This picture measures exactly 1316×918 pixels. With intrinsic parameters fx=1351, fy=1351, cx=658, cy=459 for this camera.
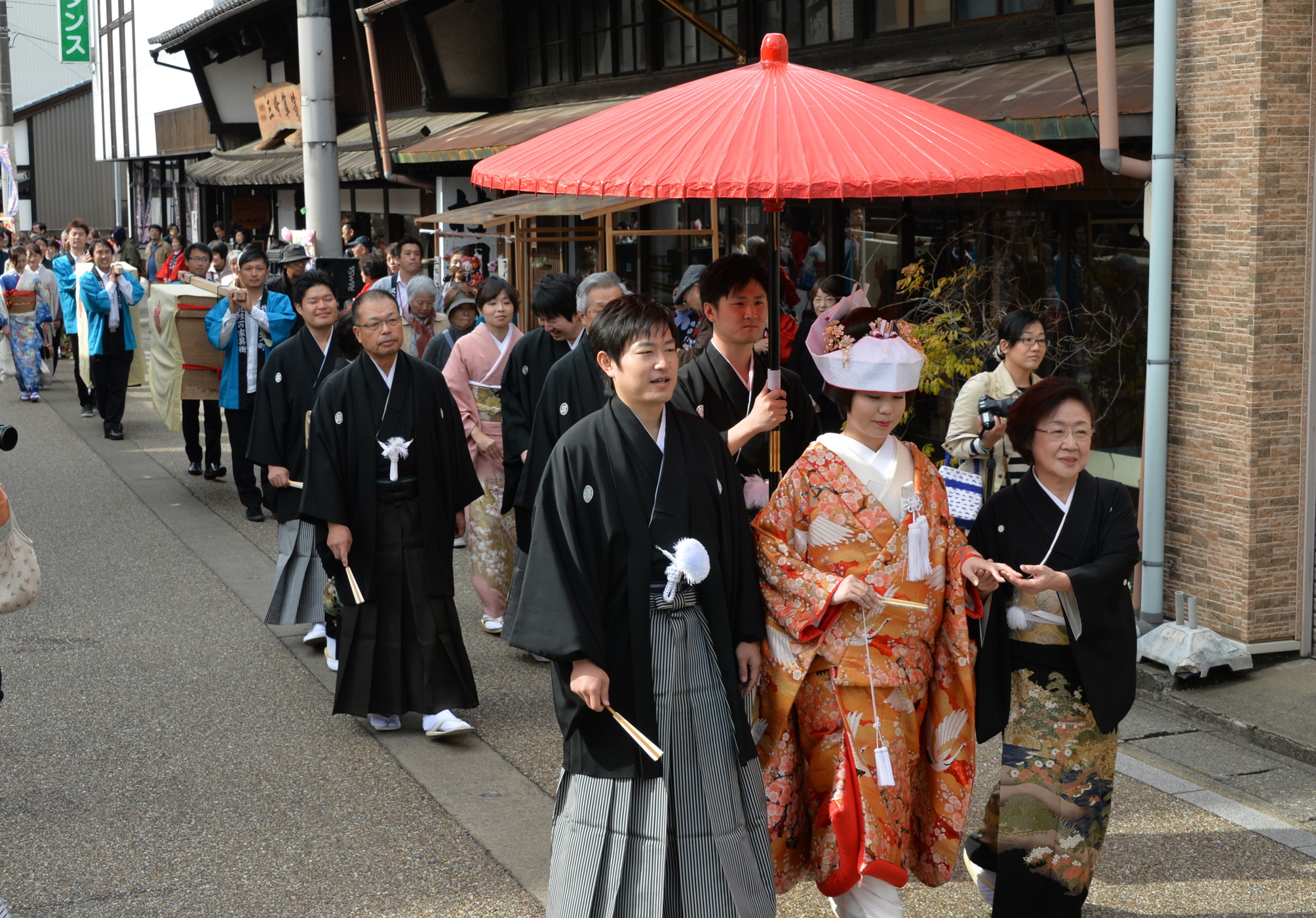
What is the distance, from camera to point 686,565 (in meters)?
3.46

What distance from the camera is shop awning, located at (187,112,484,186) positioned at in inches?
623

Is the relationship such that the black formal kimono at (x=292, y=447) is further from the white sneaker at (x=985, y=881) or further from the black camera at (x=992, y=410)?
the white sneaker at (x=985, y=881)

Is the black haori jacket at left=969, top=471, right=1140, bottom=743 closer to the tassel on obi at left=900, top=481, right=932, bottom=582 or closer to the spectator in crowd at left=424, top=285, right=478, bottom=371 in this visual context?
the tassel on obi at left=900, top=481, right=932, bottom=582

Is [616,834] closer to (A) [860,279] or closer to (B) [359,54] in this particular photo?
(A) [860,279]

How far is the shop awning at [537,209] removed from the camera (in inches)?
412

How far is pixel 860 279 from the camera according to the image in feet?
32.7

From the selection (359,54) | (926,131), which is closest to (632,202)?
(359,54)

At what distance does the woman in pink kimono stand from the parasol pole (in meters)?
3.04

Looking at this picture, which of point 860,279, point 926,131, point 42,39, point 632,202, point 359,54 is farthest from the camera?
point 42,39

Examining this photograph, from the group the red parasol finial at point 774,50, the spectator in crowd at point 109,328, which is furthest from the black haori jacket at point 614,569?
the spectator in crowd at point 109,328

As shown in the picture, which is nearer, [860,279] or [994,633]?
[994,633]

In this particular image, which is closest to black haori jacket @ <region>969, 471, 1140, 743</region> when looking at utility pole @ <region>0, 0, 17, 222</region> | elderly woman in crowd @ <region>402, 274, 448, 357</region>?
elderly woman in crowd @ <region>402, 274, 448, 357</region>

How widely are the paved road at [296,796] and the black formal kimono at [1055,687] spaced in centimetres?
39

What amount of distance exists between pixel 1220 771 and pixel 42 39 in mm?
48701
